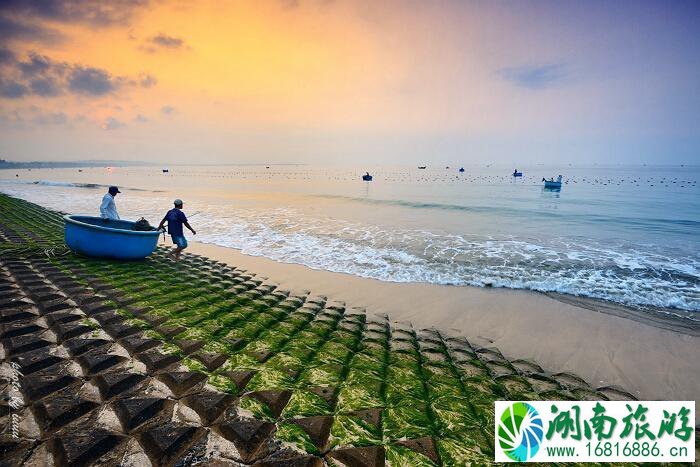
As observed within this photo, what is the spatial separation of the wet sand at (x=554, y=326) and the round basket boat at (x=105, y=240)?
420 cm

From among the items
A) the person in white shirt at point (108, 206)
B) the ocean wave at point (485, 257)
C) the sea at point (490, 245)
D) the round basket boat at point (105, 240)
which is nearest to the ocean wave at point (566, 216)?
the sea at point (490, 245)

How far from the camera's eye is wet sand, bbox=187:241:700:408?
6.57 meters

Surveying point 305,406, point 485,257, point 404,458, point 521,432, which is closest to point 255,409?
point 305,406

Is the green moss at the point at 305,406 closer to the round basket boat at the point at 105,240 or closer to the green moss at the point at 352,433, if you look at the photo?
the green moss at the point at 352,433

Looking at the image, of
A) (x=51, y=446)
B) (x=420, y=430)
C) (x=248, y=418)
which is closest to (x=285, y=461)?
(x=248, y=418)

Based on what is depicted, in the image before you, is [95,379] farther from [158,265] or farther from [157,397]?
[158,265]

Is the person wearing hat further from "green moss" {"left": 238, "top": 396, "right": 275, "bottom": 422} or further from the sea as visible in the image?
"green moss" {"left": 238, "top": 396, "right": 275, "bottom": 422}

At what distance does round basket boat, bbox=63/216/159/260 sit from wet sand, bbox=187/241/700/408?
4202mm

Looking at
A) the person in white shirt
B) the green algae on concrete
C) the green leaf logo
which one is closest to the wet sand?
the green algae on concrete

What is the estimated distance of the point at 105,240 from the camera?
10.4 m

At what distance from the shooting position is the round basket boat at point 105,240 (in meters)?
10.2

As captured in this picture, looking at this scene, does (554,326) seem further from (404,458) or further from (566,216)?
(566,216)

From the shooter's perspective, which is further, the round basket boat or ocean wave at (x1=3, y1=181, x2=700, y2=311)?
ocean wave at (x1=3, y1=181, x2=700, y2=311)

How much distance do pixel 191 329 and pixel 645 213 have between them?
42.8 meters
